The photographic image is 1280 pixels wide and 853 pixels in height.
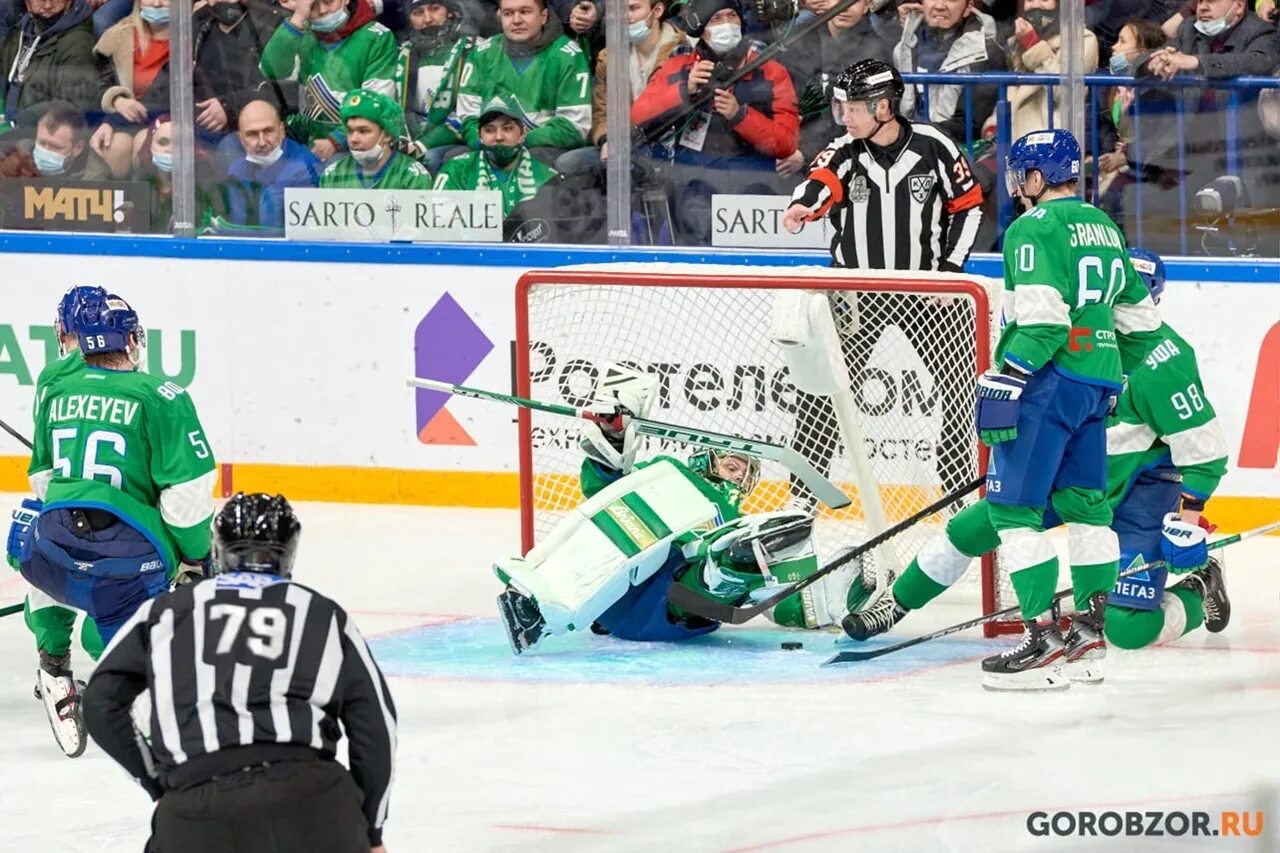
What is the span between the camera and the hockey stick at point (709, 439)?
6.05 m

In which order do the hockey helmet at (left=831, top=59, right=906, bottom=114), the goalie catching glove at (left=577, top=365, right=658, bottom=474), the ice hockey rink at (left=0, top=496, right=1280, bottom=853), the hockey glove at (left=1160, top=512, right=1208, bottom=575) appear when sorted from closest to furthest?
the ice hockey rink at (left=0, top=496, right=1280, bottom=853)
the hockey glove at (left=1160, top=512, right=1208, bottom=575)
the goalie catching glove at (left=577, top=365, right=658, bottom=474)
the hockey helmet at (left=831, top=59, right=906, bottom=114)

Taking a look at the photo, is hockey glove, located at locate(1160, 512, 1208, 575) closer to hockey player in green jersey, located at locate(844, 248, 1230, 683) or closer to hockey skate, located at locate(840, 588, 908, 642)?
hockey player in green jersey, located at locate(844, 248, 1230, 683)

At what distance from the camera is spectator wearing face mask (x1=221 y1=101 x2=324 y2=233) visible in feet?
26.7

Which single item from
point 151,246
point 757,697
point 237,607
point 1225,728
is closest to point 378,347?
point 151,246

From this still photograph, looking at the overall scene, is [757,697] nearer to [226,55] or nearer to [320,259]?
[320,259]

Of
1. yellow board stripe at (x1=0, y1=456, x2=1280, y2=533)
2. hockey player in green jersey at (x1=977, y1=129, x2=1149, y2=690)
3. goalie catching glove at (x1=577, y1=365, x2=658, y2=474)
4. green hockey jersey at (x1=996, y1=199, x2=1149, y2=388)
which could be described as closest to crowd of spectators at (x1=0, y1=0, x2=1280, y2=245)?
yellow board stripe at (x1=0, y1=456, x2=1280, y2=533)

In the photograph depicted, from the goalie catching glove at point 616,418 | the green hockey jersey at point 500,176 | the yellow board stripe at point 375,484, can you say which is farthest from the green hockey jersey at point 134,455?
the green hockey jersey at point 500,176

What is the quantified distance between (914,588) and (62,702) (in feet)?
6.77

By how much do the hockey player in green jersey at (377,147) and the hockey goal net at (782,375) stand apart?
4.49 ft

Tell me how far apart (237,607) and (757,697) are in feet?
8.12

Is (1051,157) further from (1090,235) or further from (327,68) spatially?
(327,68)

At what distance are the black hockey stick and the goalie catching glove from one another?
0.37 meters

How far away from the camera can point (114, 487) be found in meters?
4.96

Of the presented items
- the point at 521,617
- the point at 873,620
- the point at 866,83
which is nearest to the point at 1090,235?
the point at 873,620
